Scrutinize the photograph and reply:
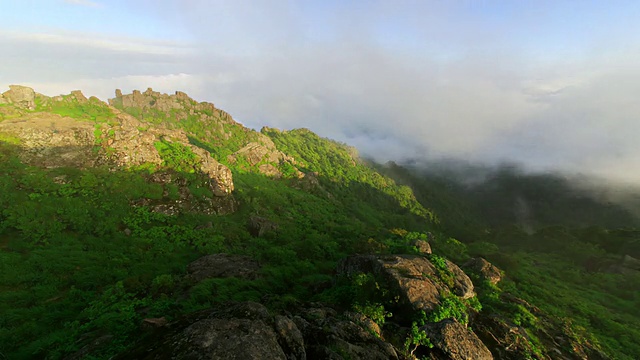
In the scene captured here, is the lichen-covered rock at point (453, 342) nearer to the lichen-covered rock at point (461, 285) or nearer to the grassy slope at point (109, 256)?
the lichen-covered rock at point (461, 285)

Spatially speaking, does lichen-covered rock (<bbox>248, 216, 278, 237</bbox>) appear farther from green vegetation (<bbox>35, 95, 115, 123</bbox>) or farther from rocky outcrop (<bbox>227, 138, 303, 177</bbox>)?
rocky outcrop (<bbox>227, 138, 303, 177</bbox>)

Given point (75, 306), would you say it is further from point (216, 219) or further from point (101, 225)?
point (216, 219)

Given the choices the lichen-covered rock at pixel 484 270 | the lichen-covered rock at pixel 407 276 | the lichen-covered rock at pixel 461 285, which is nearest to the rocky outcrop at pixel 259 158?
the lichen-covered rock at pixel 484 270

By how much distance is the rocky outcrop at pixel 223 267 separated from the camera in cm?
2077

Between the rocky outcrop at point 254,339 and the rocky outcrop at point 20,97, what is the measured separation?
55825mm

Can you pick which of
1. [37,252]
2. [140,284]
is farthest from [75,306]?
[37,252]

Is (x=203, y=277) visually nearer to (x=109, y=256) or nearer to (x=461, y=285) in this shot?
(x=109, y=256)

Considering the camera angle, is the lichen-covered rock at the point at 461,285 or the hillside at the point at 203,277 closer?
the hillside at the point at 203,277

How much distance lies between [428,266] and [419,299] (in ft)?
16.6

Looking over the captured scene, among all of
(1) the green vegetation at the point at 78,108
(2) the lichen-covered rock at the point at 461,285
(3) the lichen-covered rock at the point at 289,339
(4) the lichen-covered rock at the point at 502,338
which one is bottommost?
(4) the lichen-covered rock at the point at 502,338

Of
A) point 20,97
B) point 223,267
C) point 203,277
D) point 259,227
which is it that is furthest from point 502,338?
point 20,97

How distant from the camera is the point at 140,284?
1831 centimetres

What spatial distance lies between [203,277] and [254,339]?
46.6ft

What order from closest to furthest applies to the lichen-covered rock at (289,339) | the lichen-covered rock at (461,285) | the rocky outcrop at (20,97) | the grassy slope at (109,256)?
1. the lichen-covered rock at (289,339)
2. the grassy slope at (109,256)
3. the lichen-covered rock at (461,285)
4. the rocky outcrop at (20,97)
